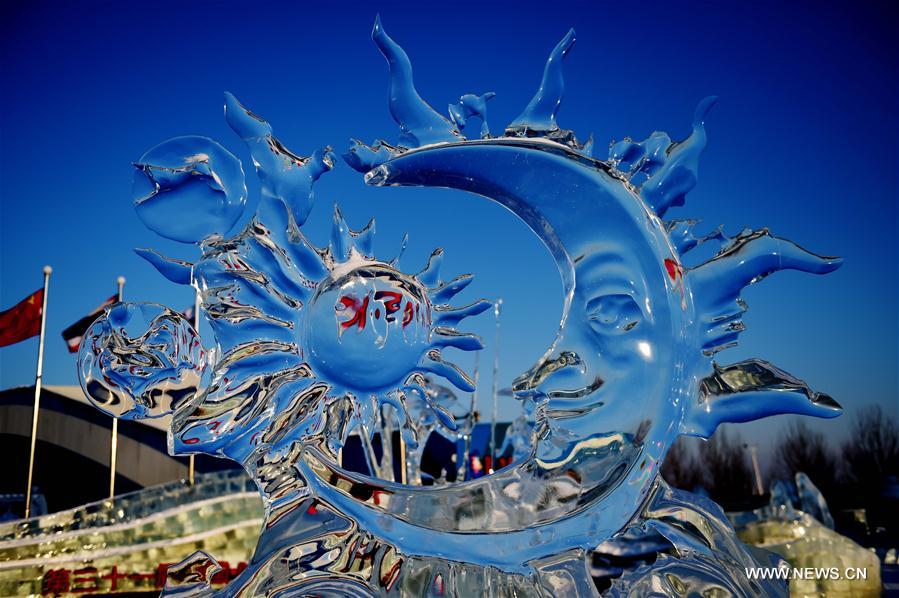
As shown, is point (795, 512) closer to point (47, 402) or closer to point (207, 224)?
point (207, 224)

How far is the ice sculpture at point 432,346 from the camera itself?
154cm

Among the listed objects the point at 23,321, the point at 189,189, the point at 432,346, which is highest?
the point at 23,321

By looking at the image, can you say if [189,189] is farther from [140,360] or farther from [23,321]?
[23,321]

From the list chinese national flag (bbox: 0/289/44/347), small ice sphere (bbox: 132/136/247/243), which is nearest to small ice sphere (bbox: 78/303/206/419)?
small ice sphere (bbox: 132/136/247/243)

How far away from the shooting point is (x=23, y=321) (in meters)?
8.11

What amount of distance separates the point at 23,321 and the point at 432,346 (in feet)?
27.6

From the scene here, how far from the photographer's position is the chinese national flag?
808 centimetres

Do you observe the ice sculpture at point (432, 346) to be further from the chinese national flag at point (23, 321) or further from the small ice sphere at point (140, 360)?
the chinese national flag at point (23, 321)

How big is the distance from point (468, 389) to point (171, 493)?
13.6ft

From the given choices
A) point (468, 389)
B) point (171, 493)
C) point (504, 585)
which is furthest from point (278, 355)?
point (171, 493)

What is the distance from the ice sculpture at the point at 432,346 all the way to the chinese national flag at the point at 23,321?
7.76 metres

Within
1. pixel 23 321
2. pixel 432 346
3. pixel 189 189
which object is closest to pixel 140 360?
pixel 189 189

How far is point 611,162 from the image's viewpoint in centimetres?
182

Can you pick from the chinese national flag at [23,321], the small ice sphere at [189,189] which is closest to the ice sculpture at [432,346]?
the small ice sphere at [189,189]
